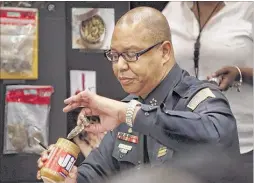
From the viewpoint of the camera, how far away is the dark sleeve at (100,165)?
1480 millimetres

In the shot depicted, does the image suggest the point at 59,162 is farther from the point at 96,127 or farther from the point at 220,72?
the point at 220,72

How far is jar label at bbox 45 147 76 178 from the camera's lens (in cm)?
127

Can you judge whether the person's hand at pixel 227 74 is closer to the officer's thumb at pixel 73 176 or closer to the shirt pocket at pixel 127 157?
the shirt pocket at pixel 127 157

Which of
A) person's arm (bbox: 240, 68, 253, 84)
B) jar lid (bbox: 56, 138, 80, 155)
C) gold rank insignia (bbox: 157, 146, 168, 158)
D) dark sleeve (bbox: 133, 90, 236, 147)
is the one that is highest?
person's arm (bbox: 240, 68, 253, 84)

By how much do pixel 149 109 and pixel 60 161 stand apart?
253 mm

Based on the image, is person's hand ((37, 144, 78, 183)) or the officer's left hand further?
person's hand ((37, 144, 78, 183))

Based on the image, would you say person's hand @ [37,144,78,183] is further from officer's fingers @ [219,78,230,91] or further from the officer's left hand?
officer's fingers @ [219,78,230,91]

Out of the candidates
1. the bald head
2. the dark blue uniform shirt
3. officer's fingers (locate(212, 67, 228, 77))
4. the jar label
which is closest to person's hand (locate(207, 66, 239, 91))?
officer's fingers (locate(212, 67, 228, 77))

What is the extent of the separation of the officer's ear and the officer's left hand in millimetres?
243

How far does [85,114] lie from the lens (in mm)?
1312

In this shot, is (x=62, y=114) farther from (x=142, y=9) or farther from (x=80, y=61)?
(x=142, y=9)

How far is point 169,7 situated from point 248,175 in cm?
58

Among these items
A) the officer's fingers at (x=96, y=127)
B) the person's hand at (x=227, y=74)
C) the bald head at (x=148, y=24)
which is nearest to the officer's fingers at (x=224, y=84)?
the person's hand at (x=227, y=74)

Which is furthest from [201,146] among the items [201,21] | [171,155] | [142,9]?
[201,21]
